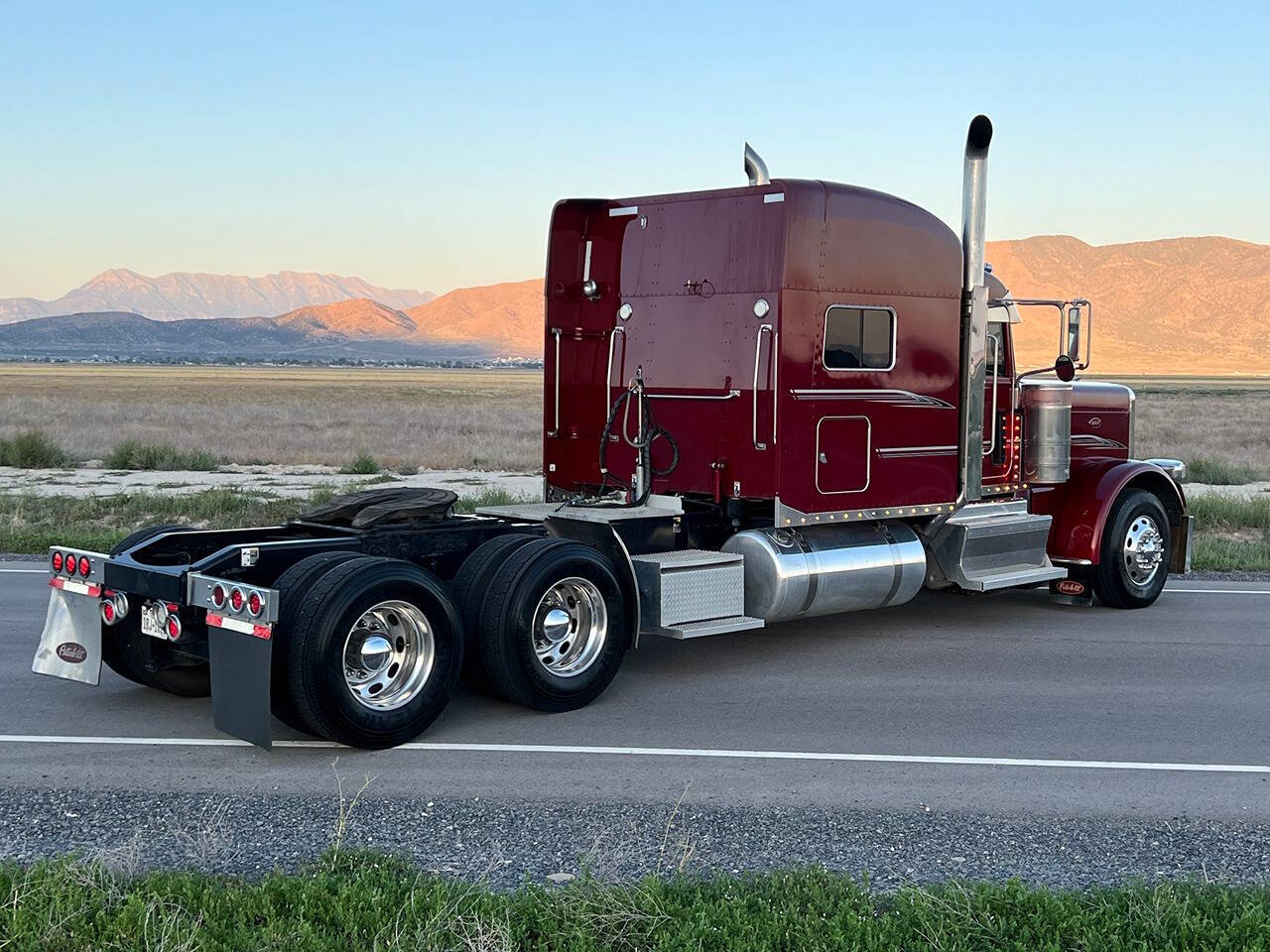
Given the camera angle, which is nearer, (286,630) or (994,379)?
(286,630)

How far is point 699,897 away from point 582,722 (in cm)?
311

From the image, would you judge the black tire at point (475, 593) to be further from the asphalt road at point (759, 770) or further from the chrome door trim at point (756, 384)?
the chrome door trim at point (756, 384)

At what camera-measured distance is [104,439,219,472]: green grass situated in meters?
30.0

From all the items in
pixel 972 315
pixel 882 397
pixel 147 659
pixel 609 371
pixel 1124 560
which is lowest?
pixel 147 659

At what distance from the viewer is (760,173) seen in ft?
32.9

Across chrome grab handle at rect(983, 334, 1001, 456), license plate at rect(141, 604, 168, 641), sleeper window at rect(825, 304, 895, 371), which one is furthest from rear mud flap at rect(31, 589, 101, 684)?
chrome grab handle at rect(983, 334, 1001, 456)

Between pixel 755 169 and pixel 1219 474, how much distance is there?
21.5 m

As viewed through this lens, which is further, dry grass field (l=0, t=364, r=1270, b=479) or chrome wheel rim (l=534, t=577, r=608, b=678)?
dry grass field (l=0, t=364, r=1270, b=479)

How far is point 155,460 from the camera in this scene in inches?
1196

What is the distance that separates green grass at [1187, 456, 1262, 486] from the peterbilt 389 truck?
16.9m

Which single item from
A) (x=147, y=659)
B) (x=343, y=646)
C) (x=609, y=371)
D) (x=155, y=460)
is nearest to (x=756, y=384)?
(x=609, y=371)

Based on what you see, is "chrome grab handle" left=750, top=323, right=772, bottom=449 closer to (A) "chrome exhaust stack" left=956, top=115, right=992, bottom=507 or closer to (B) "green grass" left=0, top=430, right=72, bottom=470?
(A) "chrome exhaust stack" left=956, top=115, right=992, bottom=507

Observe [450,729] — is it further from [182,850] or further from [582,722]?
[182,850]

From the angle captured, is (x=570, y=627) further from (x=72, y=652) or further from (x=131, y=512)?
(x=131, y=512)
